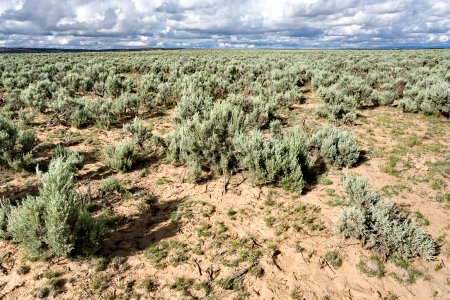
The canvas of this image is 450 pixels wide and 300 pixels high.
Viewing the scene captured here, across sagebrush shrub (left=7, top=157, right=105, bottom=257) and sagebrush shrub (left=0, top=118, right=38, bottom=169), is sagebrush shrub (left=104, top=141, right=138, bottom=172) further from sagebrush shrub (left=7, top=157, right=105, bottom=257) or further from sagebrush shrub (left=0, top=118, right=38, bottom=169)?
sagebrush shrub (left=7, top=157, right=105, bottom=257)

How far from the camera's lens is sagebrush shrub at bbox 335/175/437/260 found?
5.06m

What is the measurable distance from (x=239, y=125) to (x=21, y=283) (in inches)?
251

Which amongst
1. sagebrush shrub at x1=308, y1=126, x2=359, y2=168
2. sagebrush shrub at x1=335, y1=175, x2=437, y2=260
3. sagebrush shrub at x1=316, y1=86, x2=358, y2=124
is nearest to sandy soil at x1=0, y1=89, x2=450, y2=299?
sagebrush shrub at x1=335, y1=175, x2=437, y2=260

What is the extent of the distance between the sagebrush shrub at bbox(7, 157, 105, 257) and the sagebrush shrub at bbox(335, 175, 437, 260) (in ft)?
14.3

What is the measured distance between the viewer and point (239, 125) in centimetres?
916

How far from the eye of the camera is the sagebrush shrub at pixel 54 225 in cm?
468

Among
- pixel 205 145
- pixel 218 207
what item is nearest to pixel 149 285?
pixel 218 207

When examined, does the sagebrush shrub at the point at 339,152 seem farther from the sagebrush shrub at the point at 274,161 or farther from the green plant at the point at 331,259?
the green plant at the point at 331,259

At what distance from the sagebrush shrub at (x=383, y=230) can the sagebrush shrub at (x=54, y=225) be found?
4.36 metres

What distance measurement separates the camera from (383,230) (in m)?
5.20

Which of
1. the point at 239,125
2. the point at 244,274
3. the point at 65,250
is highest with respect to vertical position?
the point at 239,125

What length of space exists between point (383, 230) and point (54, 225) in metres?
5.35

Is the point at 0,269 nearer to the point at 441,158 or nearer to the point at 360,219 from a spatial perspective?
the point at 360,219

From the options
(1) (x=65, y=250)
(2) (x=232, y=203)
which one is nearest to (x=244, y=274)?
(2) (x=232, y=203)
